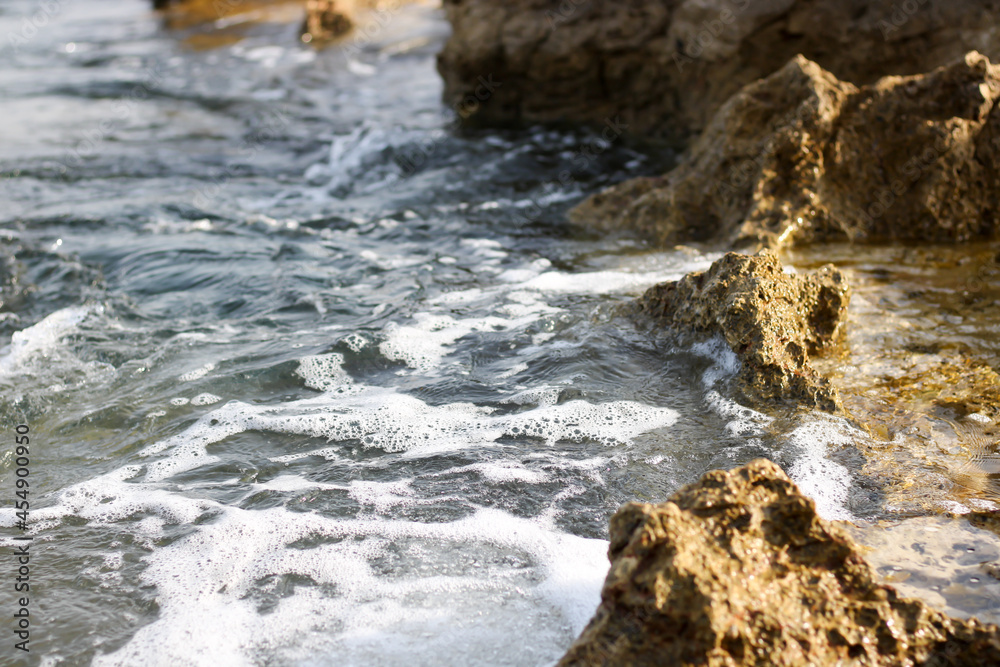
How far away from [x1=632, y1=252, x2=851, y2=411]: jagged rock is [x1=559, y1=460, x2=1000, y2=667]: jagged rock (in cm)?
129

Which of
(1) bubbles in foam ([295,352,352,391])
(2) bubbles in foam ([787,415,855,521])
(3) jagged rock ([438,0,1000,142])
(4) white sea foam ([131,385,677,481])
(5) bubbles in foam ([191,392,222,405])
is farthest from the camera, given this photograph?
(3) jagged rock ([438,0,1000,142])

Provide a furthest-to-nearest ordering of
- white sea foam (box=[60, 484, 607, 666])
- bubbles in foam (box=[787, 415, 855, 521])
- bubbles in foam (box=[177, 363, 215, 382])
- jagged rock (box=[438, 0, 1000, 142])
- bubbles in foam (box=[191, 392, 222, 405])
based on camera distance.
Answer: jagged rock (box=[438, 0, 1000, 142])
bubbles in foam (box=[177, 363, 215, 382])
bubbles in foam (box=[191, 392, 222, 405])
bubbles in foam (box=[787, 415, 855, 521])
white sea foam (box=[60, 484, 607, 666])

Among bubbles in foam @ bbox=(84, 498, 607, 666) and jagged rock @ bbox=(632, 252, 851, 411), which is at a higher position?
jagged rock @ bbox=(632, 252, 851, 411)

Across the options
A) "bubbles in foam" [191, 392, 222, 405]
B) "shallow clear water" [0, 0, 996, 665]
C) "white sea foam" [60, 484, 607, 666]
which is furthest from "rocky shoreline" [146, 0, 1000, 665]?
"bubbles in foam" [191, 392, 222, 405]

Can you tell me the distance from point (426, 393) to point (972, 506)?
234 centimetres

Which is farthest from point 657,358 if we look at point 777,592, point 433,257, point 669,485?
point 433,257

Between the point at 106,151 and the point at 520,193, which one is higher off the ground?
the point at 106,151

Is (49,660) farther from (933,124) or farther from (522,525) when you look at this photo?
(933,124)

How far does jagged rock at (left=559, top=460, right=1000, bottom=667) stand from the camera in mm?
1824

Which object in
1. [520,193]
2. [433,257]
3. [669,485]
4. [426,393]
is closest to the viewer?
[669,485]

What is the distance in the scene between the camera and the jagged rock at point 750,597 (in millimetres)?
1824

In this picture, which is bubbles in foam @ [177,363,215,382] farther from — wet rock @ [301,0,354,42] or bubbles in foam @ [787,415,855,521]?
wet rock @ [301,0,354,42]

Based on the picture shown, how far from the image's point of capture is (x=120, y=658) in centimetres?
233

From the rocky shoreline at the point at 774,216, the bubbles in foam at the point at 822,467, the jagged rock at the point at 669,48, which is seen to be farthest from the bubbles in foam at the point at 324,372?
the jagged rock at the point at 669,48
